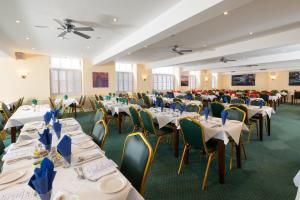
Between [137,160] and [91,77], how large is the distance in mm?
9354

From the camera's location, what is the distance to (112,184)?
1.21 meters

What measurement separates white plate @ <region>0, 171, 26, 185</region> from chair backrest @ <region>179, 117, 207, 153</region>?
204 cm

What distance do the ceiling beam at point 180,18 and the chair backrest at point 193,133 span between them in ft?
6.55

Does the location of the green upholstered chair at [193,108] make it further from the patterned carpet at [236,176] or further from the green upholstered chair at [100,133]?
the green upholstered chair at [100,133]

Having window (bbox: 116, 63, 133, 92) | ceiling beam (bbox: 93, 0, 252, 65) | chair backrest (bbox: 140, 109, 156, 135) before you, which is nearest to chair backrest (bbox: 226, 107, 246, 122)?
chair backrest (bbox: 140, 109, 156, 135)

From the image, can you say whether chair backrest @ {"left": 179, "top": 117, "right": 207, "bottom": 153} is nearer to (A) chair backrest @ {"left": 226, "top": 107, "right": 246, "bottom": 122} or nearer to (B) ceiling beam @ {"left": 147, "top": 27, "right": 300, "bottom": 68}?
(A) chair backrest @ {"left": 226, "top": 107, "right": 246, "bottom": 122}

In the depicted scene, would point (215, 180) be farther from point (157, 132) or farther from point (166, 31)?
point (166, 31)

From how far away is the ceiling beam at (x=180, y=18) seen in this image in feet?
9.51

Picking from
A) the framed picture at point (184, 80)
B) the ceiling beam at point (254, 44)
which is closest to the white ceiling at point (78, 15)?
the ceiling beam at point (254, 44)

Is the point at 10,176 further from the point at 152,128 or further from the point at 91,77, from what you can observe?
the point at 91,77

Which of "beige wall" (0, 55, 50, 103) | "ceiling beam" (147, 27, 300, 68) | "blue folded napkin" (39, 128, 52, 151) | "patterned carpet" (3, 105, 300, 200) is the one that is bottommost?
"patterned carpet" (3, 105, 300, 200)

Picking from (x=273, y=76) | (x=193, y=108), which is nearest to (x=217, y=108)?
(x=193, y=108)

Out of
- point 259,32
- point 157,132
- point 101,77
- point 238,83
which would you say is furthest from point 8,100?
point 238,83

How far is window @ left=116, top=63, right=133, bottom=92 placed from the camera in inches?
475
